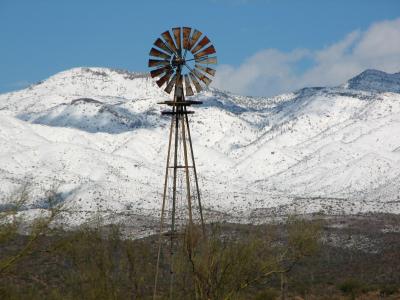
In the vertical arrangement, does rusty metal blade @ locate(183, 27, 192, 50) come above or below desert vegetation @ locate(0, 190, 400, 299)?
above

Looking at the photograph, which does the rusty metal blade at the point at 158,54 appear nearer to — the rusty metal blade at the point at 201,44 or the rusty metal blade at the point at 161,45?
the rusty metal blade at the point at 161,45

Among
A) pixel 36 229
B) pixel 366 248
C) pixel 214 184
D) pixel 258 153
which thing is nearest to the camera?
pixel 36 229

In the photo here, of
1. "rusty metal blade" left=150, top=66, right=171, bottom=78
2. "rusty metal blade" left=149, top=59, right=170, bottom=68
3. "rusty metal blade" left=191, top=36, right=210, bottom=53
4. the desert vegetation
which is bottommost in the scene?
the desert vegetation

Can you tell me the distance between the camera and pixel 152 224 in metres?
92.8

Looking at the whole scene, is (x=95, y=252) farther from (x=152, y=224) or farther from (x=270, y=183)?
(x=270, y=183)

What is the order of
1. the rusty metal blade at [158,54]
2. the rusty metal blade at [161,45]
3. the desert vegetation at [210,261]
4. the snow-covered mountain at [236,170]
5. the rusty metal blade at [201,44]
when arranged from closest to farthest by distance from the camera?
the desert vegetation at [210,261], the rusty metal blade at [201,44], the rusty metal blade at [161,45], the rusty metal blade at [158,54], the snow-covered mountain at [236,170]

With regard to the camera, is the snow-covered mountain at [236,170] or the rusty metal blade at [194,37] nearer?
the rusty metal blade at [194,37]

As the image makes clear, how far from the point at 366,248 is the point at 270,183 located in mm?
79530

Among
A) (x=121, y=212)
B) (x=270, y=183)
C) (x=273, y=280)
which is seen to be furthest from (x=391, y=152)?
(x=273, y=280)

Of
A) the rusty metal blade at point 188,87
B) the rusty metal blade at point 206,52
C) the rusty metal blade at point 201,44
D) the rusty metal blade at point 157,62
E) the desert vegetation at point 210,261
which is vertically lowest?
the desert vegetation at point 210,261

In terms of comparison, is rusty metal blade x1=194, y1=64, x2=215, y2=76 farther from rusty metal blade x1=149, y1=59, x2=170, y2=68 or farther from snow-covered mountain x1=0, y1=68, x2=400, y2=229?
snow-covered mountain x1=0, y1=68, x2=400, y2=229

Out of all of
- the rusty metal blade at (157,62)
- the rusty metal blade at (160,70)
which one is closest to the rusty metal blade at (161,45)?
the rusty metal blade at (157,62)

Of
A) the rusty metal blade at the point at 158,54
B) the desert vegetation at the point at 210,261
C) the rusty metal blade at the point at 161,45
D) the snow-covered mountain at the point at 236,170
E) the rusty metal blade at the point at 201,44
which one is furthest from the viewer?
the snow-covered mountain at the point at 236,170

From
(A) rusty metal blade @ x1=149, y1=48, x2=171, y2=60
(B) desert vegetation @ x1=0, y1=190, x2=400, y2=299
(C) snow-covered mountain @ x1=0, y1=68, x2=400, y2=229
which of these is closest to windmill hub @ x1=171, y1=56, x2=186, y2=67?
(A) rusty metal blade @ x1=149, y1=48, x2=171, y2=60
